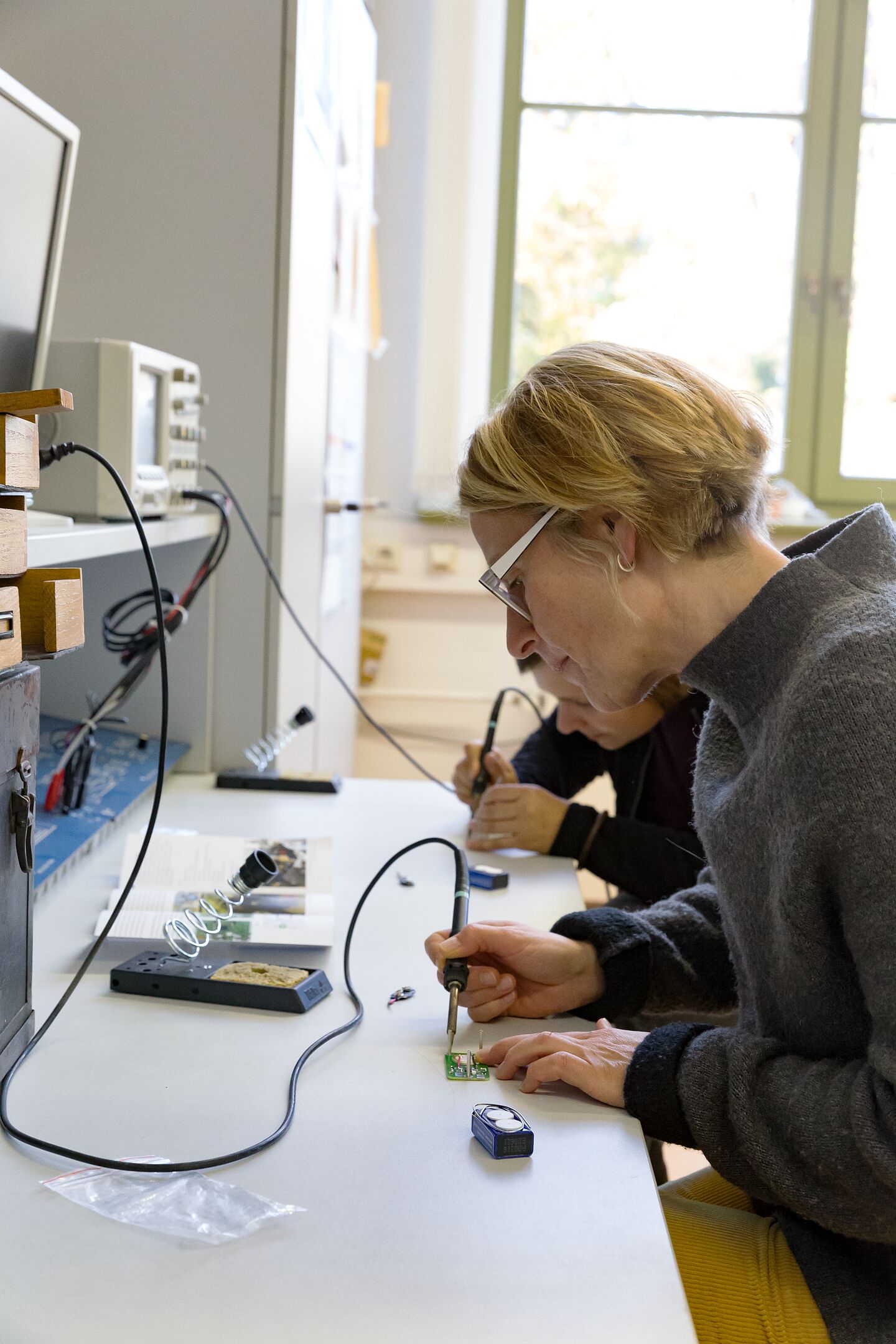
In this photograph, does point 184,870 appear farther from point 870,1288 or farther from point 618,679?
point 870,1288

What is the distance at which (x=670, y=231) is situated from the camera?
3.25m

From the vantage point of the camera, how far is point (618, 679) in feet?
3.25

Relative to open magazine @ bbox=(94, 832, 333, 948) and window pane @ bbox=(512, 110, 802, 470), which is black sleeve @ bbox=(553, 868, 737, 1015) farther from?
window pane @ bbox=(512, 110, 802, 470)

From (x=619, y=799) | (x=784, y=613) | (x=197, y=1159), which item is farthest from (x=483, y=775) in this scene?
(x=197, y=1159)

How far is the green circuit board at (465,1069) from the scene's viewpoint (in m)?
0.88

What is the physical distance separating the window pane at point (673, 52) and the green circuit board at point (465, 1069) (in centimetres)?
299

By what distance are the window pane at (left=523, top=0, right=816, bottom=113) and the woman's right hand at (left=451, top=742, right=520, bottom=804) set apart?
7.58 ft

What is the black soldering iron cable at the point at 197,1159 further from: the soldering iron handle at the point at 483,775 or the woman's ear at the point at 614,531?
the soldering iron handle at the point at 483,775

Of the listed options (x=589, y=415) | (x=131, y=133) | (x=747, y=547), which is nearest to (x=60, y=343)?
(x=131, y=133)

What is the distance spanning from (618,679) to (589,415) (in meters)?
0.22

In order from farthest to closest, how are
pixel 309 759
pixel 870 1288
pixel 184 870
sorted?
pixel 309 759 < pixel 184 870 < pixel 870 1288

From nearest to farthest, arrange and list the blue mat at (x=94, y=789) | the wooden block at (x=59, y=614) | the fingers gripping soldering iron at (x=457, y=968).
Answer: the wooden block at (x=59, y=614) < the fingers gripping soldering iron at (x=457, y=968) < the blue mat at (x=94, y=789)

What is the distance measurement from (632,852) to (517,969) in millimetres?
565

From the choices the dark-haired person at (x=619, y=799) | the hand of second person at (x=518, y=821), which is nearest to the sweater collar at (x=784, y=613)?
the dark-haired person at (x=619, y=799)
